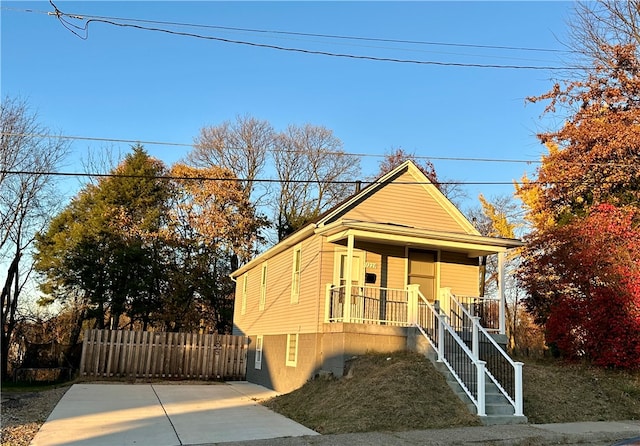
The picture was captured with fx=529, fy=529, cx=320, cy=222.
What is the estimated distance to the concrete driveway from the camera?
7.99 metres

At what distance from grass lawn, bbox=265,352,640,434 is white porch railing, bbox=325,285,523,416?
21.3 inches

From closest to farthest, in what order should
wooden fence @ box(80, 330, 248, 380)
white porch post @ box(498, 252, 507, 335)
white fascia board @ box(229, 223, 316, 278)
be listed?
white porch post @ box(498, 252, 507, 335) → white fascia board @ box(229, 223, 316, 278) → wooden fence @ box(80, 330, 248, 380)

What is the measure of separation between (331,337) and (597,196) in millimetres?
11834

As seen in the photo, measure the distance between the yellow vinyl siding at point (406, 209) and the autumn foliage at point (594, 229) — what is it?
359 cm

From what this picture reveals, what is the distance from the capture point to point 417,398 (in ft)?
32.1

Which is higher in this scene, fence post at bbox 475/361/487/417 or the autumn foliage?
the autumn foliage

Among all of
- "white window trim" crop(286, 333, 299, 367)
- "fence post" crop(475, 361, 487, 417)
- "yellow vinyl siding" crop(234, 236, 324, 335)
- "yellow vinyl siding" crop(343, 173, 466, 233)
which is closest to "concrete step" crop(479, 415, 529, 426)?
"fence post" crop(475, 361, 487, 417)

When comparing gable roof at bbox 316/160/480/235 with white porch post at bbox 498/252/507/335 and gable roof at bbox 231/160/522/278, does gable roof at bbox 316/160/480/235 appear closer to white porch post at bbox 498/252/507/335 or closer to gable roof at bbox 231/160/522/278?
gable roof at bbox 231/160/522/278

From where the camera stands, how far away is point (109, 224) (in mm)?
29094

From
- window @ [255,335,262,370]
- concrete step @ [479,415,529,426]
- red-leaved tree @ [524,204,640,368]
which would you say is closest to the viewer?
concrete step @ [479,415,529,426]

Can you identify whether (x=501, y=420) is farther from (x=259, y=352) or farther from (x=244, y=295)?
(x=244, y=295)

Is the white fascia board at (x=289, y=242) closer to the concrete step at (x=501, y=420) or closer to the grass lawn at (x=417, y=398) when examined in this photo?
the grass lawn at (x=417, y=398)

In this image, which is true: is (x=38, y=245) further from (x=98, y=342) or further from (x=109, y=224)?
(x=98, y=342)

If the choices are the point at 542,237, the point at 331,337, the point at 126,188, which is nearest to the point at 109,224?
the point at 126,188
